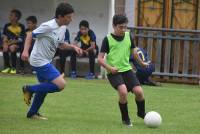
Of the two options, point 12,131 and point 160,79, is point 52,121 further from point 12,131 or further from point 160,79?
point 160,79

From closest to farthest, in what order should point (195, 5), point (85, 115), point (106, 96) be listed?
point (85, 115) < point (106, 96) < point (195, 5)

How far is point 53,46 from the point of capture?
9.09 meters

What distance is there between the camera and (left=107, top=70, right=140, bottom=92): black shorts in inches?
351

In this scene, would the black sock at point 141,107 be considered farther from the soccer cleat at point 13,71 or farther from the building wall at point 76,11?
the building wall at point 76,11

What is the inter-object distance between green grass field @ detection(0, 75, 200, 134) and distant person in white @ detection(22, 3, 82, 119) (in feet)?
1.44

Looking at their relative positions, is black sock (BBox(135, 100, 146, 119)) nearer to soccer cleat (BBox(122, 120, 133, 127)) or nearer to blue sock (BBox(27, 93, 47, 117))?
soccer cleat (BBox(122, 120, 133, 127))

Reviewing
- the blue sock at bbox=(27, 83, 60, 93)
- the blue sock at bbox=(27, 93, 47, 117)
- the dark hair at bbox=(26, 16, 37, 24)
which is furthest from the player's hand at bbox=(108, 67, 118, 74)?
the dark hair at bbox=(26, 16, 37, 24)

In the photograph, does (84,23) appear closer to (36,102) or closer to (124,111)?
(36,102)

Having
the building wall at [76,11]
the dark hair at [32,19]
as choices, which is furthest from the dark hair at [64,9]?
the building wall at [76,11]

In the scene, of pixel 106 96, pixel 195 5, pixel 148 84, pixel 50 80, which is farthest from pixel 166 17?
pixel 50 80

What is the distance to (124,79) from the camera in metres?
9.08

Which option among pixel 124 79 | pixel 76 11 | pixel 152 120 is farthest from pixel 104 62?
pixel 76 11

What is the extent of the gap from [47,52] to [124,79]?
3.79 ft

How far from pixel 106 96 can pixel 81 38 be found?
3.99m
